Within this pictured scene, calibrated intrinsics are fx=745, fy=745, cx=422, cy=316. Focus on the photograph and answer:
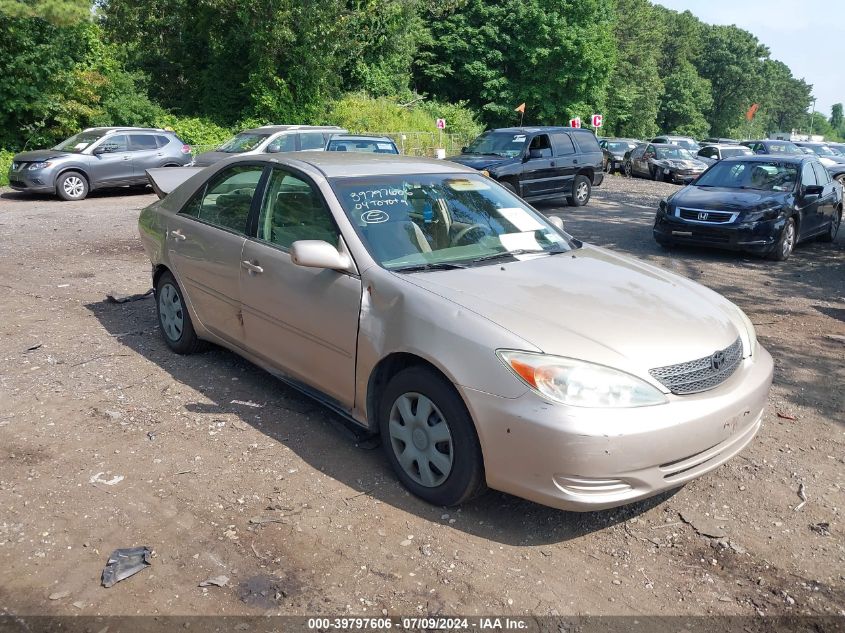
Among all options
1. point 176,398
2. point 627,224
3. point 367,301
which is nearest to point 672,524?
point 367,301

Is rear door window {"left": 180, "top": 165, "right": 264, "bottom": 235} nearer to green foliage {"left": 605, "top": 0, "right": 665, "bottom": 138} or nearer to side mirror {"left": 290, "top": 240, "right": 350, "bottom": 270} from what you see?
side mirror {"left": 290, "top": 240, "right": 350, "bottom": 270}

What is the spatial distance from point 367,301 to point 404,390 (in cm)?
54

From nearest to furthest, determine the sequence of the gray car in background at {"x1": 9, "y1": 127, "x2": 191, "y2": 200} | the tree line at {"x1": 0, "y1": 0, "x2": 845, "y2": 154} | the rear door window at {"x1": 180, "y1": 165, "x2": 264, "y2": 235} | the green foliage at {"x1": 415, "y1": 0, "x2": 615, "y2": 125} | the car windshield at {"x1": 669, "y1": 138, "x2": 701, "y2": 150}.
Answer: the rear door window at {"x1": 180, "y1": 165, "x2": 264, "y2": 235}, the gray car in background at {"x1": 9, "y1": 127, "x2": 191, "y2": 200}, the tree line at {"x1": 0, "y1": 0, "x2": 845, "y2": 154}, the car windshield at {"x1": 669, "y1": 138, "x2": 701, "y2": 150}, the green foliage at {"x1": 415, "y1": 0, "x2": 615, "y2": 125}

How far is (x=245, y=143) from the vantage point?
18.0 metres

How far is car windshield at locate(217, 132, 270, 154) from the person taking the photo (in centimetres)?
1761

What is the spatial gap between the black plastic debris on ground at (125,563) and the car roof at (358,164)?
7.70 ft

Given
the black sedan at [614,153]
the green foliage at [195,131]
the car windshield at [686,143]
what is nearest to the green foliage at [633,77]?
the car windshield at [686,143]

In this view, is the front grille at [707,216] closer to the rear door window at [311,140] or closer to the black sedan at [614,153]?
the rear door window at [311,140]

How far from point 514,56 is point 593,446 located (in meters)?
46.6

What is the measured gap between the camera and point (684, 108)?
229 feet

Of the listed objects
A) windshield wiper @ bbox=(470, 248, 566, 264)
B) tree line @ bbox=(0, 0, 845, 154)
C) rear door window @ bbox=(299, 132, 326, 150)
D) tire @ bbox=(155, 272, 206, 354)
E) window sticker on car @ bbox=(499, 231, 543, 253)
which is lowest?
tire @ bbox=(155, 272, 206, 354)

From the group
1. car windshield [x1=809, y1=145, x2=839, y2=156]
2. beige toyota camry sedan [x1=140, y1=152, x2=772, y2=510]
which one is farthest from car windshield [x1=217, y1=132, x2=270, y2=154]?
car windshield [x1=809, y1=145, x2=839, y2=156]

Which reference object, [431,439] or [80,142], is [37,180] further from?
[431,439]

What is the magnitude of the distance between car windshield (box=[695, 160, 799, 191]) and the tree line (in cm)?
1718
